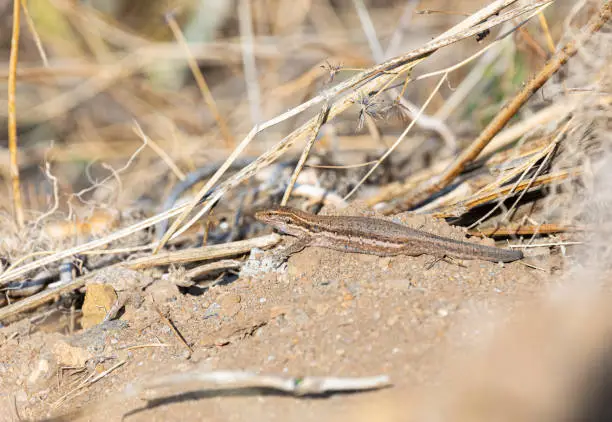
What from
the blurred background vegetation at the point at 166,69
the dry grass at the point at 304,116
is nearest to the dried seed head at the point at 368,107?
the dry grass at the point at 304,116

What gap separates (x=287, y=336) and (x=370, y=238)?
96 centimetres

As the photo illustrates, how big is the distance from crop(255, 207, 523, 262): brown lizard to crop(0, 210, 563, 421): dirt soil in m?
0.06

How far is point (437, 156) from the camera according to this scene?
588cm

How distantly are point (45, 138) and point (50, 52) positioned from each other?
4.69 feet

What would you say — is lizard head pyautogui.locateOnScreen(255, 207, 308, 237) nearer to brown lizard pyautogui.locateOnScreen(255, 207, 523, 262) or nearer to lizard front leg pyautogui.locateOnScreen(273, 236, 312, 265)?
brown lizard pyautogui.locateOnScreen(255, 207, 523, 262)

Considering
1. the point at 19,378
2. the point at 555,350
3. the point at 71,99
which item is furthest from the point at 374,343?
the point at 71,99

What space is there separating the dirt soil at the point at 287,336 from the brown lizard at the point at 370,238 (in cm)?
6

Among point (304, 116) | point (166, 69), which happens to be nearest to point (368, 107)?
point (304, 116)

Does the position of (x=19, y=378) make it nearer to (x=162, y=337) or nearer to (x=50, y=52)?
(x=162, y=337)

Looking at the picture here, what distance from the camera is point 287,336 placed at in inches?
121

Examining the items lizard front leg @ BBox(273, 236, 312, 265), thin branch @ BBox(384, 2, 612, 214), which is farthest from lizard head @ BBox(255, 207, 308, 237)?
thin branch @ BBox(384, 2, 612, 214)

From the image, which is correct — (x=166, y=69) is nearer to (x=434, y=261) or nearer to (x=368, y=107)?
(x=368, y=107)

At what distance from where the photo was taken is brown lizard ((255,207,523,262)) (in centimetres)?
347

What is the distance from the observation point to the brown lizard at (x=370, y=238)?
3.47m
